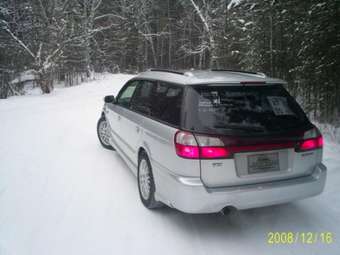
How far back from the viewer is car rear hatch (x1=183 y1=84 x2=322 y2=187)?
8.08ft

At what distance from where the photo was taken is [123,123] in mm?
4289

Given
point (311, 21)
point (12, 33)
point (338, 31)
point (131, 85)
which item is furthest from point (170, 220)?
point (12, 33)

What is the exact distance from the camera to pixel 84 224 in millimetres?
3039

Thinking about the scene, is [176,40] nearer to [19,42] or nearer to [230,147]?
[19,42]

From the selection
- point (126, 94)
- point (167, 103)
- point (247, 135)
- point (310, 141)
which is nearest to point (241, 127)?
point (247, 135)

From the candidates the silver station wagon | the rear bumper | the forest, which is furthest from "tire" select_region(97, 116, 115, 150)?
the forest

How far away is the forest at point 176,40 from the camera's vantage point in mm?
5965

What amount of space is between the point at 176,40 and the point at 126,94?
26191 mm

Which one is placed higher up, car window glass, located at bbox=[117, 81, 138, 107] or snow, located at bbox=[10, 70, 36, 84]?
snow, located at bbox=[10, 70, 36, 84]

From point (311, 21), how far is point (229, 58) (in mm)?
4861

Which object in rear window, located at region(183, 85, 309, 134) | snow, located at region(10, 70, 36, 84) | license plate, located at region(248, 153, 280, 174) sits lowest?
license plate, located at region(248, 153, 280, 174)

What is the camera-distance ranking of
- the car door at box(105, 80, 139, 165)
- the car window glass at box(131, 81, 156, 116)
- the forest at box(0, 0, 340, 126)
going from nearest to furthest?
the car window glass at box(131, 81, 156, 116) < the car door at box(105, 80, 139, 165) < the forest at box(0, 0, 340, 126)

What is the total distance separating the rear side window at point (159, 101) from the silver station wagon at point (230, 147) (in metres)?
0.02

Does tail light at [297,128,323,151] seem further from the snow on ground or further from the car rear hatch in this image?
the snow on ground
